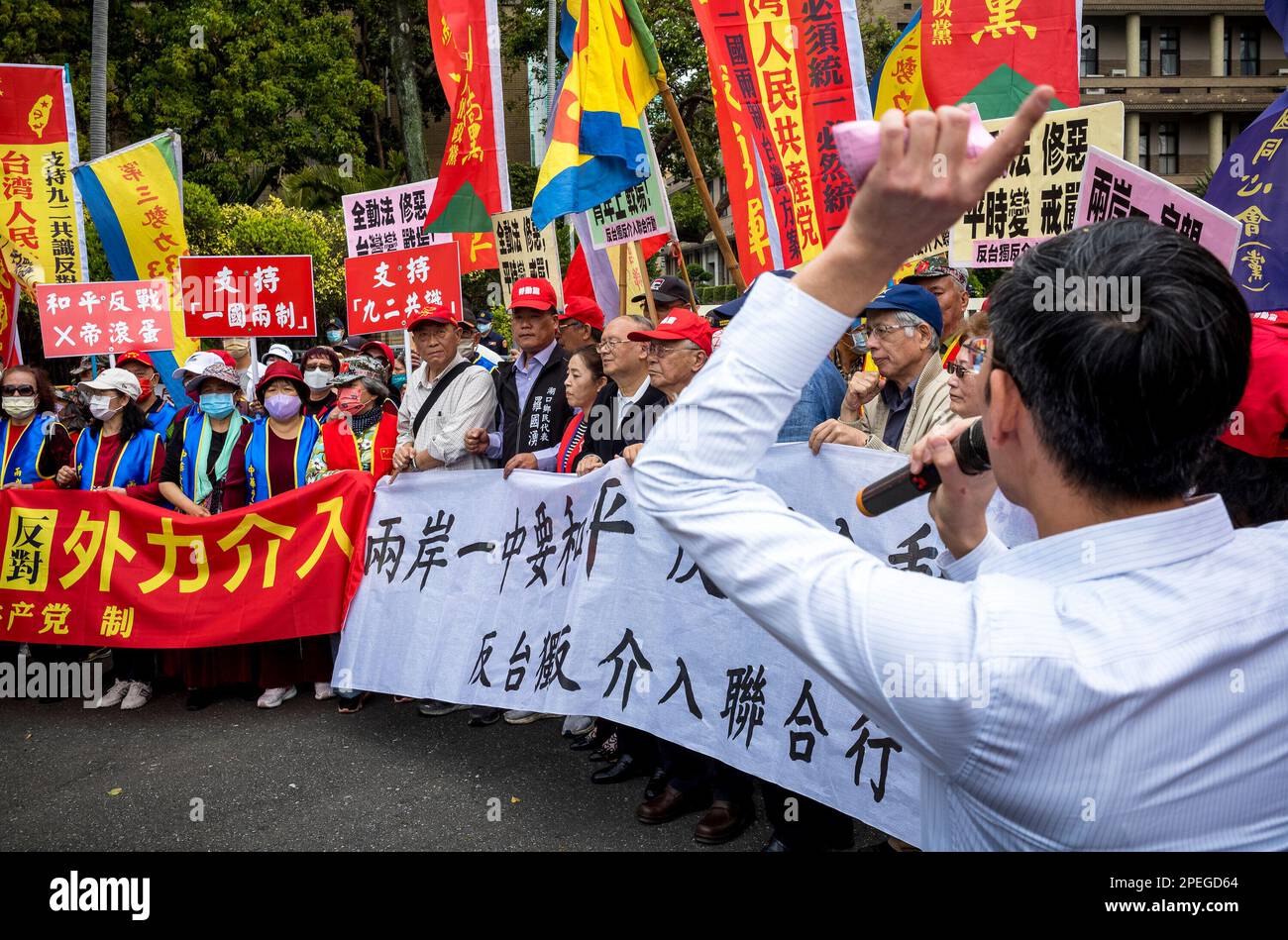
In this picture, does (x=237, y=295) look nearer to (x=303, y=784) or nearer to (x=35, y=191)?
(x=35, y=191)

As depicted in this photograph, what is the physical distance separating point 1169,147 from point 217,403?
135 feet

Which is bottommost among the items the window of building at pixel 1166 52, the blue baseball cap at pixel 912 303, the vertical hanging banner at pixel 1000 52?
the blue baseball cap at pixel 912 303

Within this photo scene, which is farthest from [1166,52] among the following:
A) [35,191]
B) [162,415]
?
[162,415]

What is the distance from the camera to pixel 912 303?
13.3 ft

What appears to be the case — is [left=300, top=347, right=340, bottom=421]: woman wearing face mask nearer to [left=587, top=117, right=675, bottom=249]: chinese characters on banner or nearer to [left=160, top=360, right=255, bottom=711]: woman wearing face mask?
[left=160, top=360, right=255, bottom=711]: woman wearing face mask

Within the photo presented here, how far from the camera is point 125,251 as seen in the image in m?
9.65

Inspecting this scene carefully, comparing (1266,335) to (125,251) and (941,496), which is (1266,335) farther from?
(125,251)

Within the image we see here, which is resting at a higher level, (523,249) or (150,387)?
(523,249)

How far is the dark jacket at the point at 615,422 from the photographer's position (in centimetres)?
478

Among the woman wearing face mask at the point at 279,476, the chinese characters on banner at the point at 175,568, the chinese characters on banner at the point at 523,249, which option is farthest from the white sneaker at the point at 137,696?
the chinese characters on banner at the point at 523,249

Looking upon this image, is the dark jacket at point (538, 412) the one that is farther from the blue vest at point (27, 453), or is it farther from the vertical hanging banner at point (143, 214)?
the vertical hanging banner at point (143, 214)

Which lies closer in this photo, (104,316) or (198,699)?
(198,699)

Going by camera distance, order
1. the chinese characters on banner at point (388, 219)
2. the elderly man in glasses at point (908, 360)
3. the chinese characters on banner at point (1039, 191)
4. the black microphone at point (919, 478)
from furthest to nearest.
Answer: the chinese characters on banner at point (388, 219) < the chinese characters on banner at point (1039, 191) < the elderly man in glasses at point (908, 360) < the black microphone at point (919, 478)

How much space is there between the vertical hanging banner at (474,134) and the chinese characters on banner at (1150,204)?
4.19 meters
